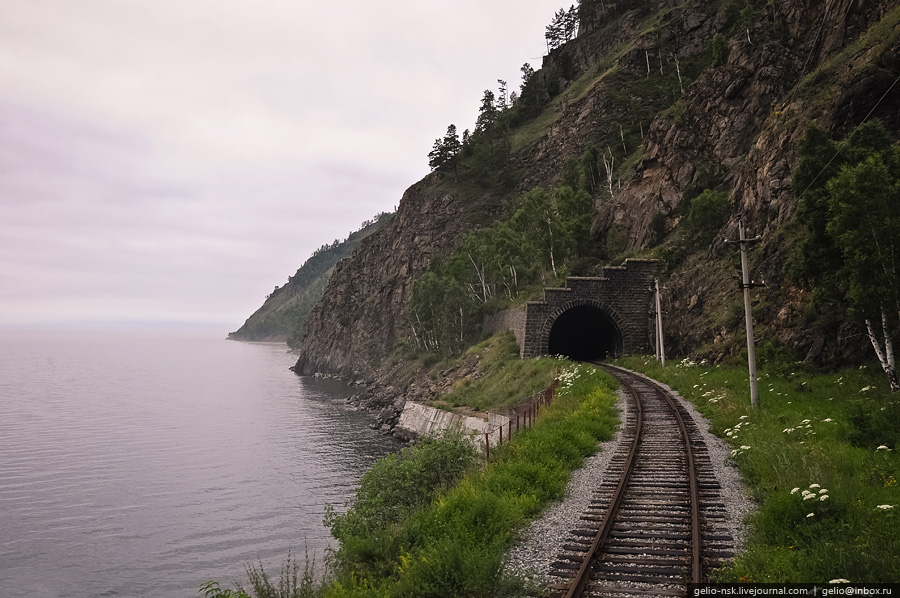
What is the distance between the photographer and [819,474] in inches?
432

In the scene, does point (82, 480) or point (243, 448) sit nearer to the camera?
point (82, 480)

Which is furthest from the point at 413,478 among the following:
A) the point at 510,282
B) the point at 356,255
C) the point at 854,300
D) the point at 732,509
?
the point at 356,255

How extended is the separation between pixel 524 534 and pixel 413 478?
7.06 meters

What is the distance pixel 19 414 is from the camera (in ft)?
197

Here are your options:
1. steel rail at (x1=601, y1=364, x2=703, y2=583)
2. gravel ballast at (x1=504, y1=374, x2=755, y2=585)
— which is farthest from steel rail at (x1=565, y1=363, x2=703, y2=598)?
gravel ballast at (x1=504, y1=374, x2=755, y2=585)

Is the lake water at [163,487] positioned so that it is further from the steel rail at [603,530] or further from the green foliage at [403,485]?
the steel rail at [603,530]

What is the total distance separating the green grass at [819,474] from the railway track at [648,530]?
0.77 meters

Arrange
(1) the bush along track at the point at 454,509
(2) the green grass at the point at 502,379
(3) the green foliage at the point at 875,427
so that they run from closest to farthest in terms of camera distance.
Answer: (1) the bush along track at the point at 454,509 < (3) the green foliage at the point at 875,427 < (2) the green grass at the point at 502,379

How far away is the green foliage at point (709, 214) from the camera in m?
42.6

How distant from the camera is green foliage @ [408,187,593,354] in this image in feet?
201

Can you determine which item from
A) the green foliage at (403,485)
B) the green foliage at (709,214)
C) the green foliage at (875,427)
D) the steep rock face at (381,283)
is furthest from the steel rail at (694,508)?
the steep rock face at (381,283)

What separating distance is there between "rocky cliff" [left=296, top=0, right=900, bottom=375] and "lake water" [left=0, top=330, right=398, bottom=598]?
26.0 metres

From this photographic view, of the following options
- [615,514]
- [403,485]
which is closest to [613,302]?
[403,485]

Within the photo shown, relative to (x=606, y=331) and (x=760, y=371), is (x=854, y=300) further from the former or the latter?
(x=606, y=331)
